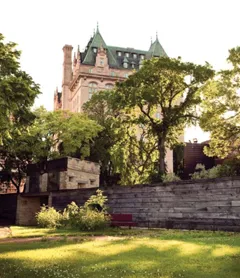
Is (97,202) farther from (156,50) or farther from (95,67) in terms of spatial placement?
(156,50)

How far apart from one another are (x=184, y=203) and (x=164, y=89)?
51.4 feet

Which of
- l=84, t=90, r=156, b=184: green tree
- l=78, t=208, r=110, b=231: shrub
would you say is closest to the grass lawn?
l=78, t=208, r=110, b=231: shrub

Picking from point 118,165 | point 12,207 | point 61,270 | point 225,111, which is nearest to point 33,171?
point 12,207

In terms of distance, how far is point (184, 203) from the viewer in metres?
20.1

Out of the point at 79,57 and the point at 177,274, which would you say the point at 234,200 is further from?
the point at 79,57

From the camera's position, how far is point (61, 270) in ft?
28.0

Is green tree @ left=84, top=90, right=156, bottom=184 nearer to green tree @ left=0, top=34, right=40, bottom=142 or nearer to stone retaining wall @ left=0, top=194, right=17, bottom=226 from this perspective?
stone retaining wall @ left=0, top=194, right=17, bottom=226

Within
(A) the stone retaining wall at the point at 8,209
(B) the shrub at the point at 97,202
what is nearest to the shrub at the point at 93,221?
(B) the shrub at the point at 97,202

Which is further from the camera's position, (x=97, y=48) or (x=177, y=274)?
(x=97, y=48)

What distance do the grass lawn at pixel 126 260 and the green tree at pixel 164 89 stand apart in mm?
19989

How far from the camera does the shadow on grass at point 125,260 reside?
821 cm

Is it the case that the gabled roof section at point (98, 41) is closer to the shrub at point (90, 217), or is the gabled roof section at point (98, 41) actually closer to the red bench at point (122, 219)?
the shrub at point (90, 217)

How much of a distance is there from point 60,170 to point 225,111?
Answer: 14929 mm

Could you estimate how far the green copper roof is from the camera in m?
85.6
